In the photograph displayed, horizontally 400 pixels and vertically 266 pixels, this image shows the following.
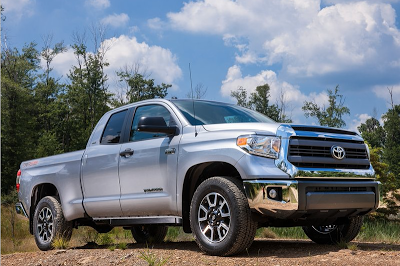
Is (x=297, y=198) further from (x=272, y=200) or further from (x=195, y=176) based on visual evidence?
(x=195, y=176)

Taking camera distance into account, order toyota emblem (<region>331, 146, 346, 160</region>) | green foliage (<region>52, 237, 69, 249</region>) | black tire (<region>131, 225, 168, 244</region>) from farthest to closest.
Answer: black tire (<region>131, 225, 168, 244</region>)
green foliage (<region>52, 237, 69, 249</region>)
toyota emblem (<region>331, 146, 346, 160</region>)

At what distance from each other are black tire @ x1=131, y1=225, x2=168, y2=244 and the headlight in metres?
4.20

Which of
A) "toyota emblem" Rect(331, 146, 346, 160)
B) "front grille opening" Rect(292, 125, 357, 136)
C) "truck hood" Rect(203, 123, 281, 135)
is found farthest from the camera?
"toyota emblem" Rect(331, 146, 346, 160)

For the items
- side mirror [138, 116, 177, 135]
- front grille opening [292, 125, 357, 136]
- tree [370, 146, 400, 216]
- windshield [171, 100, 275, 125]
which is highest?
windshield [171, 100, 275, 125]

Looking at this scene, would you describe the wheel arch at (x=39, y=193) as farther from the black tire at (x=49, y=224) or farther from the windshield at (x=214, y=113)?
the windshield at (x=214, y=113)

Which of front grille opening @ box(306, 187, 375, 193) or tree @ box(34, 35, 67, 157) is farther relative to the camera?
tree @ box(34, 35, 67, 157)

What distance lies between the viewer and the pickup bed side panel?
7984mm

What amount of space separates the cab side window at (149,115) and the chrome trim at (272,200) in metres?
1.71

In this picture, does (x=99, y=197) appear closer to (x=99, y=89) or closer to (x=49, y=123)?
(x=99, y=89)

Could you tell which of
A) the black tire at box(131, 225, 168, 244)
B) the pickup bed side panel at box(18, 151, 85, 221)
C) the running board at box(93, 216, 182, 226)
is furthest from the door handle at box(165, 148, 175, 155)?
the black tire at box(131, 225, 168, 244)

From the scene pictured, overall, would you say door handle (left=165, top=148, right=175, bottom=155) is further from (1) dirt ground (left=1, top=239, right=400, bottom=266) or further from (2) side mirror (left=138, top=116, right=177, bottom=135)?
(1) dirt ground (left=1, top=239, right=400, bottom=266)

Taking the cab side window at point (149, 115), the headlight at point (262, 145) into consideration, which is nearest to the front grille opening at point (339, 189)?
the headlight at point (262, 145)

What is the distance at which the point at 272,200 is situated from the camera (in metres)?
5.35

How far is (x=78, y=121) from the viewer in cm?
6009
